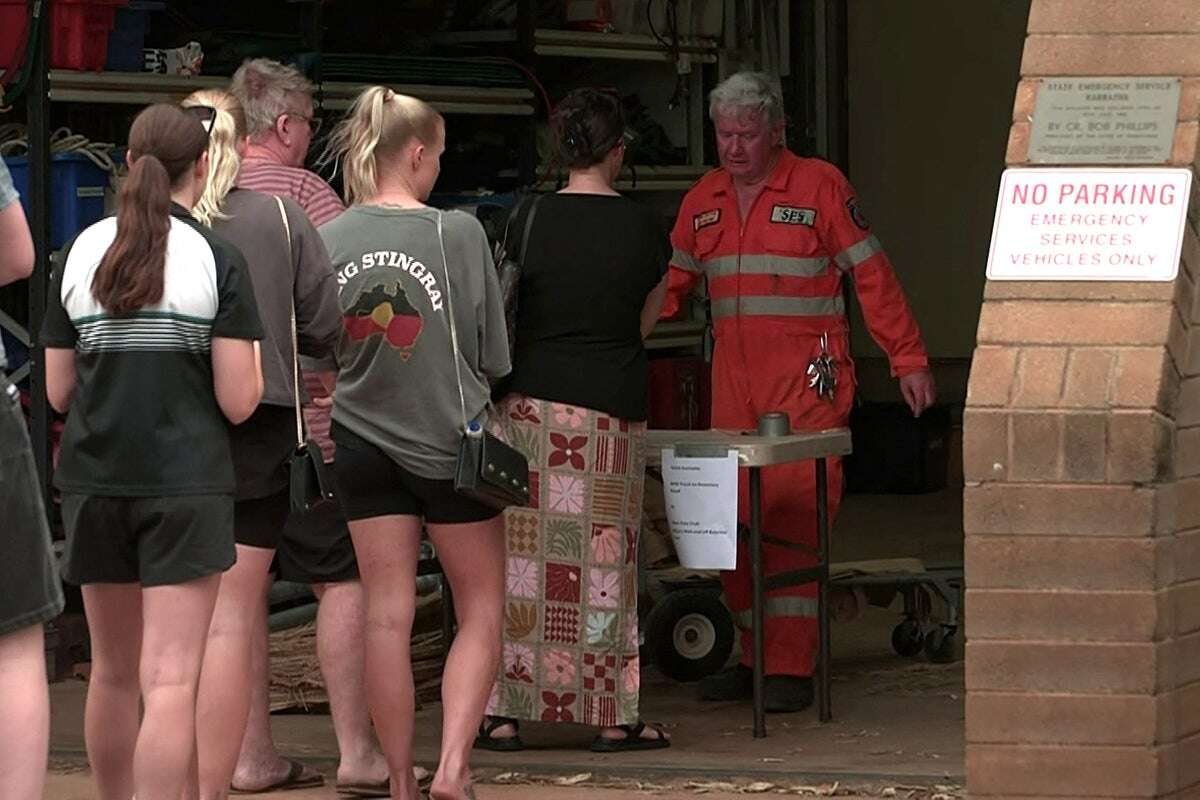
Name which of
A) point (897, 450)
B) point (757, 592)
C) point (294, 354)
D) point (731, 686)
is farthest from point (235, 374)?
point (897, 450)

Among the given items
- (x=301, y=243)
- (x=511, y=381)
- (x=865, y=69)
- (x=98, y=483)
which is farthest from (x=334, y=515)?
(x=865, y=69)

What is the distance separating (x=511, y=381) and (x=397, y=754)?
118cm

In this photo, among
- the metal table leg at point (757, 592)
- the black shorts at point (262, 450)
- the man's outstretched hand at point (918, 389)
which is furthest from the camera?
the man's outstretched hand at point (918, 389)

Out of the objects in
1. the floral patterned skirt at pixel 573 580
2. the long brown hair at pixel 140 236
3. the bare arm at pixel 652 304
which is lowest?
the floral patterned skirt at pixel 573 580

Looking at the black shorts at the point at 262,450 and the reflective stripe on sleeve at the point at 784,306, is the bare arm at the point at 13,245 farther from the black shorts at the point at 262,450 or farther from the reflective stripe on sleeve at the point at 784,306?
→ the reflective stripe on sleeve at the point at 784,306

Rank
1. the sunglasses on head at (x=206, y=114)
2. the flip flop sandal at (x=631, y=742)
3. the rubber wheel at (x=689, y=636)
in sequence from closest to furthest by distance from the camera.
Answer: the sunglasses on head at (x=206, y=114) → the flip flop sandal at (x=631, y=742) → the rubber wheel at (x=689, y=636)

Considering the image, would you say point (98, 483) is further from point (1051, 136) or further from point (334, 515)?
point (1051, 136)

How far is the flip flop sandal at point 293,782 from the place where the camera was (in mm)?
6121

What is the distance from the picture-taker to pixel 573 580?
6.54 m

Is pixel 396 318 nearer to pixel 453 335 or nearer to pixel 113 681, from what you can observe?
pixel 453 335

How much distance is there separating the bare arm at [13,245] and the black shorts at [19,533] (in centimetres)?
21

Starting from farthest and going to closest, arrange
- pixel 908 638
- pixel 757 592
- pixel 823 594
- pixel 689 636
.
A: 1. pixel 908 638
2. pixel 689 636
3. pixel 823 594
4. pixel 757 592

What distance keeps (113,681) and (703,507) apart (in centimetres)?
222

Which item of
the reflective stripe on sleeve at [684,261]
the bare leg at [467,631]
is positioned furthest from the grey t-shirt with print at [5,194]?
the reflective stripe on sleeve at [684,261]
